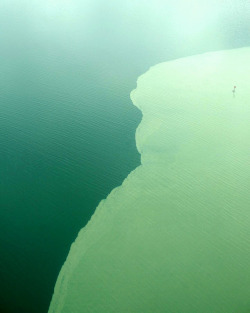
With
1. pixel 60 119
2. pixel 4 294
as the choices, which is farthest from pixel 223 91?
pixel 4 294

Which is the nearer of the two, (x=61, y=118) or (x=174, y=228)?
(x=174, y=228)

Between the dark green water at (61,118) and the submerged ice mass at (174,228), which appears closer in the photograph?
the submerged ice mass at (174,228)

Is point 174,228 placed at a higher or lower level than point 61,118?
lower

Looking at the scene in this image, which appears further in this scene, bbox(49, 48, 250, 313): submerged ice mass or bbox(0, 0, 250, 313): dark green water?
bbox(0, 0, 250, 313): dark green water
